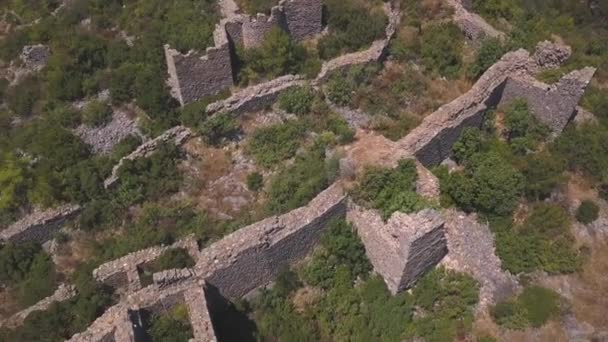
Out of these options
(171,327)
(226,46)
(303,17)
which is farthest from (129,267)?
(303,17)

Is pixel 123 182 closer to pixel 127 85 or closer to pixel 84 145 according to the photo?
pixel 84 145

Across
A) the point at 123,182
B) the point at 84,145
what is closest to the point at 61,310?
the point at 123,182

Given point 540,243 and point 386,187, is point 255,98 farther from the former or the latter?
point 540,243

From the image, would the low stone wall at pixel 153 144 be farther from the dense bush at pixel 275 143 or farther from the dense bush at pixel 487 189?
the dense bush at pixel 487 189

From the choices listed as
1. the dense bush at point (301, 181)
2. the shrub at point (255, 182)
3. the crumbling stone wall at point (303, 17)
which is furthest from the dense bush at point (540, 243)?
the crumbling stone wall at point (303, 17)

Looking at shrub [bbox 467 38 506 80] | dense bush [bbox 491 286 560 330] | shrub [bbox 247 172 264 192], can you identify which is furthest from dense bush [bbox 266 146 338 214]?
shrub [bbox 467 38 506 80]

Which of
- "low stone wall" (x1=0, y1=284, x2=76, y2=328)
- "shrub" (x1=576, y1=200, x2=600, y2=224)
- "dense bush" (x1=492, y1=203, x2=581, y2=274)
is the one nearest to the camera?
"low stone wall" (x1=0, y1=284, x2=76, y2=328)

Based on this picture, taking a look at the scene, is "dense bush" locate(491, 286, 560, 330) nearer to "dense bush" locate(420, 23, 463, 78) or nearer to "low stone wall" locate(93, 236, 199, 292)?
"low stone wall" locate(93, 236, 199, 292)
